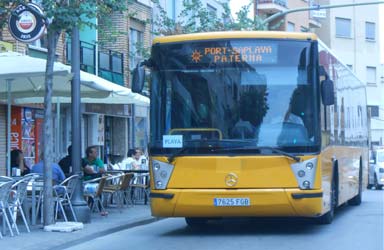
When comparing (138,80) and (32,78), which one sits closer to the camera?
(138,80)

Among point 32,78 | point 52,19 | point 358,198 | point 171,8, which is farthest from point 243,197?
point 171,8

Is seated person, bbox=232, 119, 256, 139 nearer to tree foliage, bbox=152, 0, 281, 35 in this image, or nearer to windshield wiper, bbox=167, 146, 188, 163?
windshield wiper, bbox=167, 146, 188, 163

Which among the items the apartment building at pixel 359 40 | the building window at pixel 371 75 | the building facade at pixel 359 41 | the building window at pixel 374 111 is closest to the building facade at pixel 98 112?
the apartment building at pixel 359 40

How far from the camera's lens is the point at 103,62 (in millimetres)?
28391

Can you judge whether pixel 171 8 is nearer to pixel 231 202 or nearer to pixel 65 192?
pixel 65 192

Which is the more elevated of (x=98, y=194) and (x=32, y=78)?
(x=32, y=78)

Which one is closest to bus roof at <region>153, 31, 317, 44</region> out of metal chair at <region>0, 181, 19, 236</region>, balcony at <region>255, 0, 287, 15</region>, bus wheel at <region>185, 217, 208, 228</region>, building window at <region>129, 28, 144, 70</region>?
metal chair at <region>0, 181, 19, 236</region>

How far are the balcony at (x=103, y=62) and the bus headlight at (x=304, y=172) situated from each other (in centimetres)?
1346

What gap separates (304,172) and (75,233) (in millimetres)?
3938

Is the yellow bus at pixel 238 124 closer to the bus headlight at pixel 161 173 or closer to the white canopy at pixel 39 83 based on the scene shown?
the bus headlight at pixel 161 173

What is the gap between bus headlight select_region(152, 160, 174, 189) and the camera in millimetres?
13250

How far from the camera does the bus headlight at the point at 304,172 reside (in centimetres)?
1296

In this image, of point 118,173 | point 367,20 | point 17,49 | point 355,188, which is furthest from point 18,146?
point 367,20

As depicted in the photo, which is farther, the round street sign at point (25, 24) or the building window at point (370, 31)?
the building window at point (370, 31)
